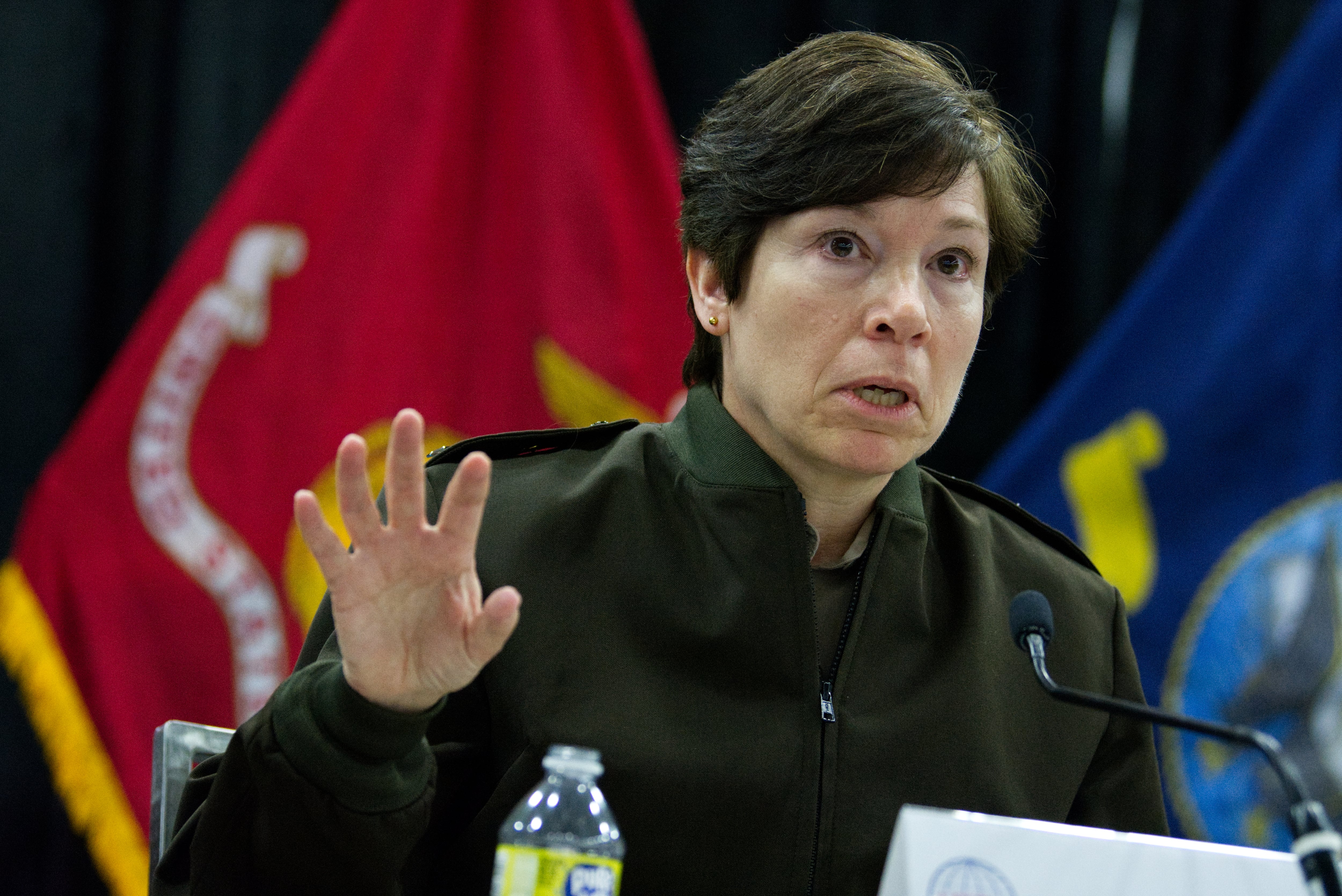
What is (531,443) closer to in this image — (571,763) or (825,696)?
(825,696)

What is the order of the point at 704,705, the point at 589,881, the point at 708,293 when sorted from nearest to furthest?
1. the point at 589,881
2. the point at 704,705
3. the point at 708,293

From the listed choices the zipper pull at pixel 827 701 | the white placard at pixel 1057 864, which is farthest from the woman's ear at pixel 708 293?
the white placard at pixel 1057 864

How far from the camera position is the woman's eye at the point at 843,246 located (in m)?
1.30

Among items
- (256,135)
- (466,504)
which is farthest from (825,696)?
(256,135)

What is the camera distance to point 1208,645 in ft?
7.77

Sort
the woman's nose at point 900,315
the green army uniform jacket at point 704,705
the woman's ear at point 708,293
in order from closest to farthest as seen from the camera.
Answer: the green army uniform jacket at point 704,705 → the woman's nose at point 900,315 → the woman's ear at point 708,293

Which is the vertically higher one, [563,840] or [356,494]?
[356,494]

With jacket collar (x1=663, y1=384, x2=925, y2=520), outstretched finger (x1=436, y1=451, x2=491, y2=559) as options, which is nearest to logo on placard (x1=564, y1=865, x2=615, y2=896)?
outstretched finger (x1=436, y1=451, x2=491, y2=559)

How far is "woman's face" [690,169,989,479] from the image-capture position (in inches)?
50.0

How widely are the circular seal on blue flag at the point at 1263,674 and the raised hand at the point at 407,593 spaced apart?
1.73 meters

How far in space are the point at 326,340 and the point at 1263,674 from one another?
5.43 ft

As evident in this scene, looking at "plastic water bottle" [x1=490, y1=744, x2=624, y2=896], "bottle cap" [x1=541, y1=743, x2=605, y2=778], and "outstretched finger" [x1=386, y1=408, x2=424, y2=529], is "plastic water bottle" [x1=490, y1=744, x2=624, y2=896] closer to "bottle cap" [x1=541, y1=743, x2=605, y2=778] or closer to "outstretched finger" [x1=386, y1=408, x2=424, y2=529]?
"bottle cap" [x1=541, y1=743, x2=605, y2=778]

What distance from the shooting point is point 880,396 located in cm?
129

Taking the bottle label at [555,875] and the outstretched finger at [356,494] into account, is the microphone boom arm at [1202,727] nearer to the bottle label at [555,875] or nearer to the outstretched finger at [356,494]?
the bottle label at [555,875]
